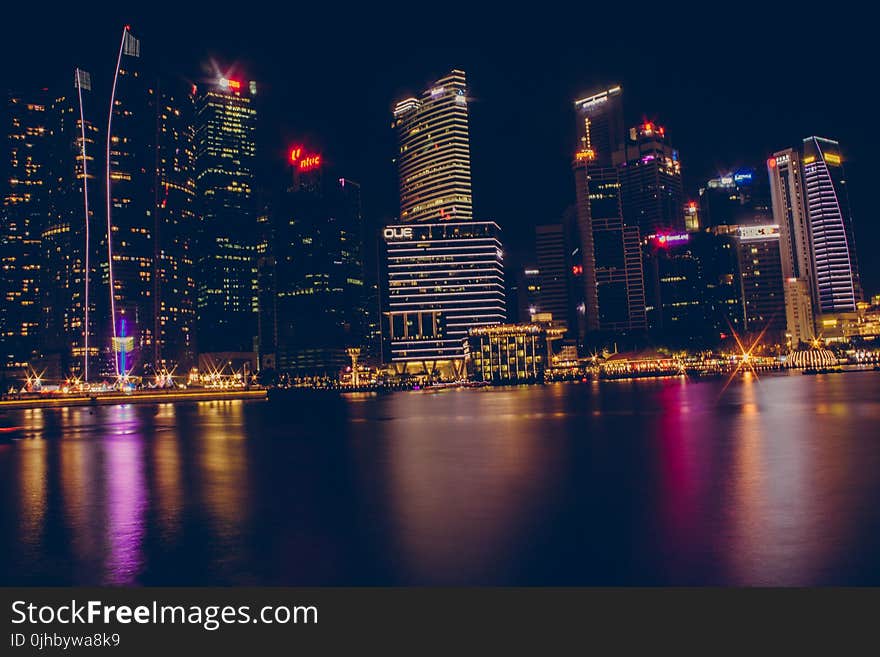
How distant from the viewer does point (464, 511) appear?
1853 cm

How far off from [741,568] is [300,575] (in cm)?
826

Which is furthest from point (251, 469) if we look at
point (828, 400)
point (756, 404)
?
point (828, 400)

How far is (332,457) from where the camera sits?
33.2 metres
